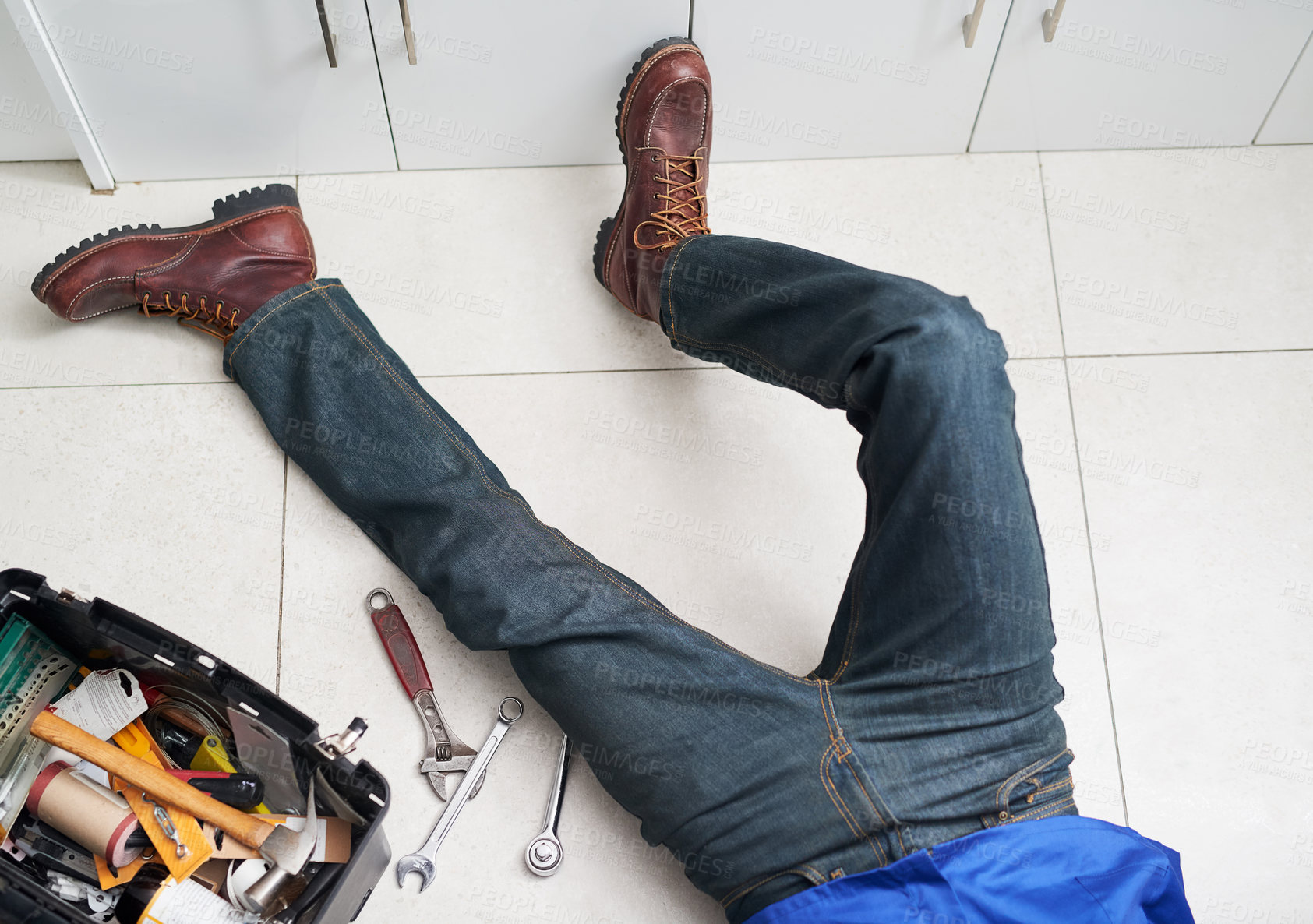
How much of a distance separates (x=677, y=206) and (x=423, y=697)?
2.02 feet

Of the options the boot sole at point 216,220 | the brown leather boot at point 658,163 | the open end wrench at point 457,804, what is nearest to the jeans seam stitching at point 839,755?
the open end wrench at point 457,804

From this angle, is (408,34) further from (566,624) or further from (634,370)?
(566,624)

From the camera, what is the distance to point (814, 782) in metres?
0.89

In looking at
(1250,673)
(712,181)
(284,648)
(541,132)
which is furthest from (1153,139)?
(284,648)

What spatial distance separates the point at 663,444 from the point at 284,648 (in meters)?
0.48

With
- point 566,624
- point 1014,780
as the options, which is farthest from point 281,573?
point 1014,780

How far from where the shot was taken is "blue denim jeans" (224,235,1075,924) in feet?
2.84

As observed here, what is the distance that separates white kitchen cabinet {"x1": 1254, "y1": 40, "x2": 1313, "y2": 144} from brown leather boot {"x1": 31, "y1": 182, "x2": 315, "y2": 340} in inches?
48.9

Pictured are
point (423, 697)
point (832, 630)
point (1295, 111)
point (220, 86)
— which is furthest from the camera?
point (1295, 111)

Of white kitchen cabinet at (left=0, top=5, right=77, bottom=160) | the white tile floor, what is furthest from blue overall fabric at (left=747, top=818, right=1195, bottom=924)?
white kitchen cabinet at (left=0, top=5, right=77, bottom=160)

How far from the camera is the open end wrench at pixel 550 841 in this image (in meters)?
1.06

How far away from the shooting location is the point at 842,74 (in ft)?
4.15

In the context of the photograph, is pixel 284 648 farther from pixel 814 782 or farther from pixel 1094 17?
pixel 1094 17

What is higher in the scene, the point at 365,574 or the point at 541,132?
the point at 541,132
